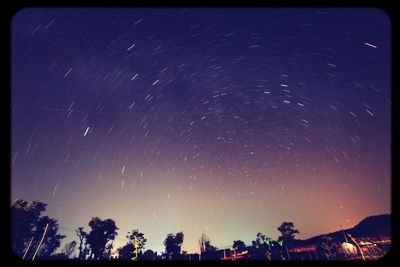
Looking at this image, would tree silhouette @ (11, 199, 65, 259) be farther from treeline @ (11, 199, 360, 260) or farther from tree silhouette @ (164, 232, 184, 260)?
tree silhouette @ (164, 232, 184, 260)

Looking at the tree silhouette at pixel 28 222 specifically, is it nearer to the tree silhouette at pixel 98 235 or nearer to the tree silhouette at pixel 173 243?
the tree silhouette at pixel 98 235

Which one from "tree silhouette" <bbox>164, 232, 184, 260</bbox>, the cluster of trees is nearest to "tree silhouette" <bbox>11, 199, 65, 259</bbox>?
the cluster of trees

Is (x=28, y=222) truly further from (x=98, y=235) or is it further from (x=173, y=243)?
(x=173, y=243)

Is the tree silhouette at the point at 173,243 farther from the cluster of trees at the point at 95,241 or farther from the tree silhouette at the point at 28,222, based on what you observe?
the tree silhouette at the point at 28,222

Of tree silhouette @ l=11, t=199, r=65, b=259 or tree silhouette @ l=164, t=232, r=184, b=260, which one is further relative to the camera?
tree silhouette @ l=164, t=232, r=184, b=260

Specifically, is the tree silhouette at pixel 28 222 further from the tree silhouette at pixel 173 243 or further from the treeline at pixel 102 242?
the tree silhouette at pixel 173 243

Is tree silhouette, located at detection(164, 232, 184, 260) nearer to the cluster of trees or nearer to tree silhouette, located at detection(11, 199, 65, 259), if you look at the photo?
the cluster of trees

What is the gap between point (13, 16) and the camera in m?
2.77

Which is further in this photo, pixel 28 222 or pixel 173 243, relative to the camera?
pixel 173 243

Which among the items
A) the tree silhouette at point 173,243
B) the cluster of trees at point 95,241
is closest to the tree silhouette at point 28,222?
the cluster of trees at point 95,241

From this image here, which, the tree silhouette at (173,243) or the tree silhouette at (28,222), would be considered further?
the tree silhouette at (173,243)
